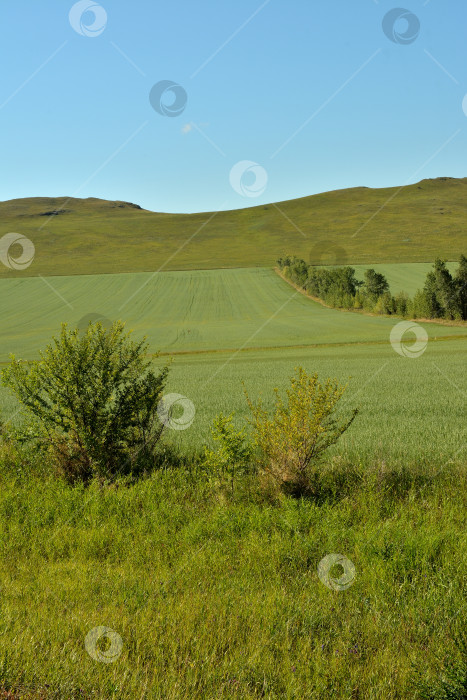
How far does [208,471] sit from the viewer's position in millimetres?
7445

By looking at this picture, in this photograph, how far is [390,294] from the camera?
63.6 metres

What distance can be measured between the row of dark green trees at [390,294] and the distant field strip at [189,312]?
3.11 metres

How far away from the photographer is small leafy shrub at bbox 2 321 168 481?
7551 millimetres

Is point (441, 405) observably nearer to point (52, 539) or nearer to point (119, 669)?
point (52, 539)

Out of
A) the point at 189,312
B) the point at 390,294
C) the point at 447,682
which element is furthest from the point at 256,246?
the point at 447,682

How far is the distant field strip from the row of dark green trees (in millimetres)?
3108

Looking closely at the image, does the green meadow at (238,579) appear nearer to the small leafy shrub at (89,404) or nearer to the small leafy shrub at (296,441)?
the small leafy shrub at (296,441)

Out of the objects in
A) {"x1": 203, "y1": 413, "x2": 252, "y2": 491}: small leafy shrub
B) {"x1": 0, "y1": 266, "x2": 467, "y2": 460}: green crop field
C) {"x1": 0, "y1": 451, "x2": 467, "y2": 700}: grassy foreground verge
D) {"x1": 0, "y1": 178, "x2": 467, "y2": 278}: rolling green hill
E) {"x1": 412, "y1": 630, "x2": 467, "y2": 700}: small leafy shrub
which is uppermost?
{"x1": 0, "y1": 178, "x2": 467, "y2": 278}: rolling green hill

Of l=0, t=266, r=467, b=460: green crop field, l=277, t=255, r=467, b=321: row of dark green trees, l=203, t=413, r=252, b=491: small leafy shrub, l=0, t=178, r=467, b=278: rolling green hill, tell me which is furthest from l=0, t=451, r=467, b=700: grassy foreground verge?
l=0, t=178, r=467, b=278: rolling green hill

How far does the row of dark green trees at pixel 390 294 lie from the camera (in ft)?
180

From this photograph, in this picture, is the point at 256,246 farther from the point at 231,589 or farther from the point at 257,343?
the point at 231,589

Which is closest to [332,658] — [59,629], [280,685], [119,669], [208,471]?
[280,685]

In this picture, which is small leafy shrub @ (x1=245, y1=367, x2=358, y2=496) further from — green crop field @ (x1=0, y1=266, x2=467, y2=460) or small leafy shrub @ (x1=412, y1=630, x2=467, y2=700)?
small leafy shrub @ (x1=412, y1=630, x2=467, y2=700)

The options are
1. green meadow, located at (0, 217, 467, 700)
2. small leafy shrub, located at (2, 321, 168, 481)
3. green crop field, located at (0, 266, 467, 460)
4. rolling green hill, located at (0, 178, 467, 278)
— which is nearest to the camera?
green meadow, located at (0, 217, 467, 700)
